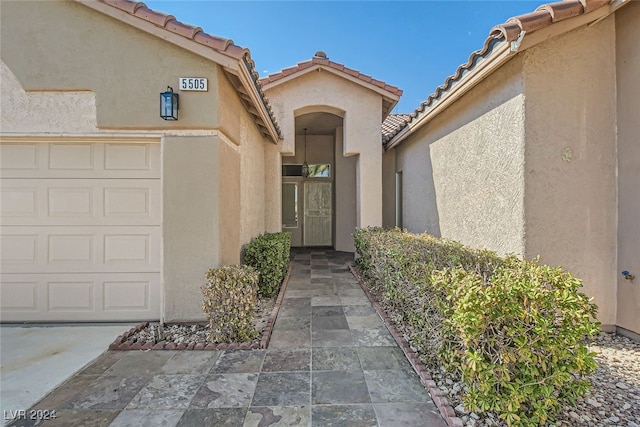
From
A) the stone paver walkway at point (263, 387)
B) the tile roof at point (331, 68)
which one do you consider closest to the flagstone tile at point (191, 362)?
the stone paver walkway at point (263, 387)

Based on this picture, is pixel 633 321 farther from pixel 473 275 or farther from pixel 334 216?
pixel 334 216

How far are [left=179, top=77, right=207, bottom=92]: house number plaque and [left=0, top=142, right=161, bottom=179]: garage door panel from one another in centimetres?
121

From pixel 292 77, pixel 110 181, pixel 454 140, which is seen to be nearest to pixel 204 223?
pixel 110 181

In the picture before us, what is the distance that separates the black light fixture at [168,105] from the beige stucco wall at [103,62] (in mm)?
144

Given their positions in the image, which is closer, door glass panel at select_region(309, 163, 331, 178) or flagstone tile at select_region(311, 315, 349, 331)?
flagstone tile at select_region(311, 315, 349, 331)

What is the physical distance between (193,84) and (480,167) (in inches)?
230

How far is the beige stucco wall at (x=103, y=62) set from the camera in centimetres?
493

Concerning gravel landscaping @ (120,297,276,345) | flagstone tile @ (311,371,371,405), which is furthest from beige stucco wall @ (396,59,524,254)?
gravel landscaping @ (120,297,276,345)

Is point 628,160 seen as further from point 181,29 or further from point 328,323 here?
point 181,29

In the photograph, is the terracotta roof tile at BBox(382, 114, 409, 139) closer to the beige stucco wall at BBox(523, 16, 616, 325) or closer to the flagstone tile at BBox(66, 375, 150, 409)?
the beige stucco wall at BBox(523, 16, 616, 325)

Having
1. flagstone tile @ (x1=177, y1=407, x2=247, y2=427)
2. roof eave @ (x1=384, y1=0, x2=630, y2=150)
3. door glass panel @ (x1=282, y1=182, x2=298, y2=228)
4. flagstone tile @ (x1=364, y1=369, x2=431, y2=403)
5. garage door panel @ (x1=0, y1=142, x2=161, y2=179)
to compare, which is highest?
roof eave @ (x1=384, y1=0, x2=630, y2=150)

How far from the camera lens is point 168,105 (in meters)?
4.96

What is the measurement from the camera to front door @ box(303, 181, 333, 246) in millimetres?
14445

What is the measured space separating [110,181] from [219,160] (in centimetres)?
214
